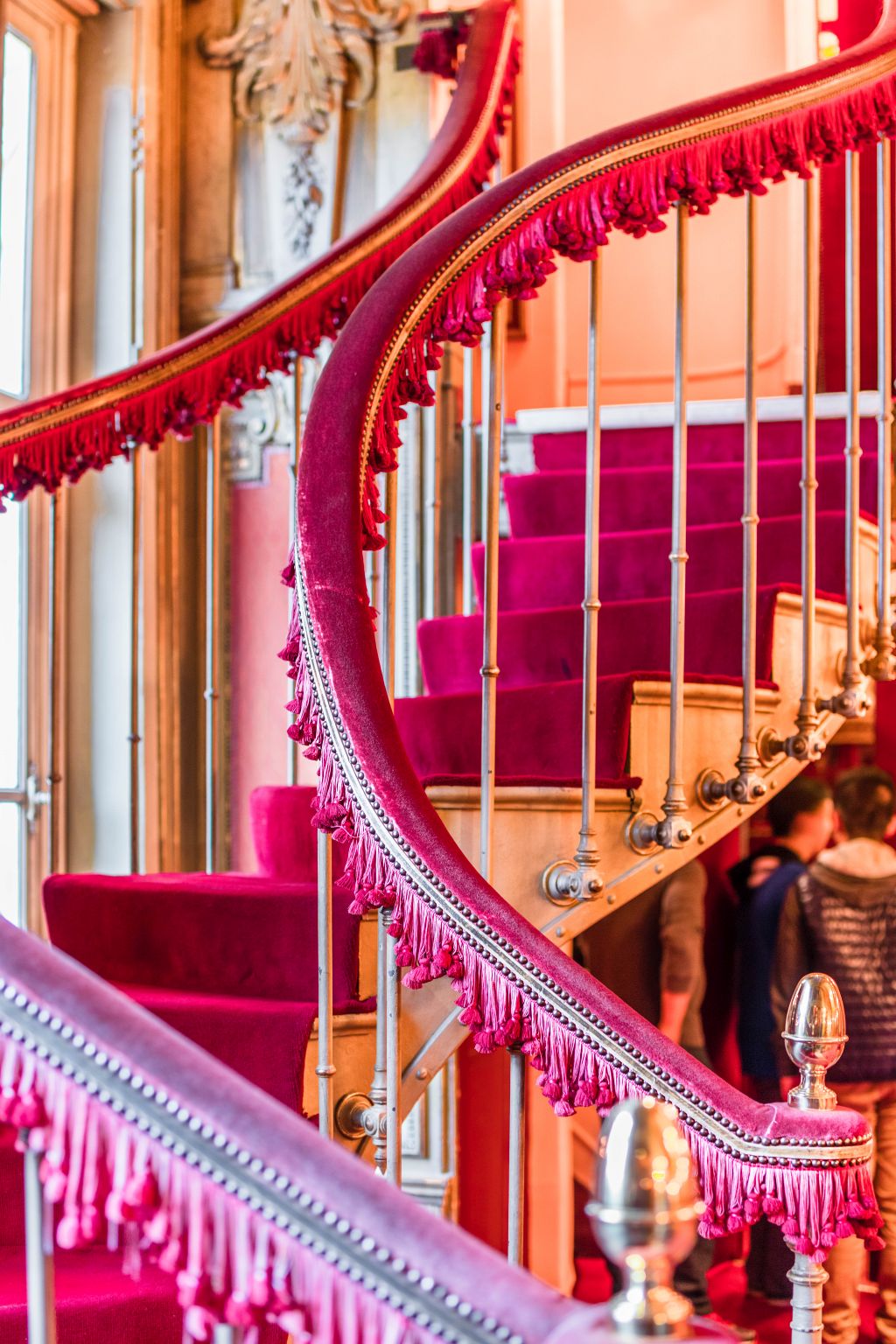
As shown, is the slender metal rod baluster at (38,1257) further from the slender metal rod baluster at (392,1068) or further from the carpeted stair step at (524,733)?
the carpeted stair step at (524,733)

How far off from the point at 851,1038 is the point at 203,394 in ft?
7.18

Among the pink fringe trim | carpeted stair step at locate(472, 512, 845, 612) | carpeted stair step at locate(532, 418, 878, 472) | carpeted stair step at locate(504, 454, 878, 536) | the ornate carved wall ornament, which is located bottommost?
the pink fringe trim

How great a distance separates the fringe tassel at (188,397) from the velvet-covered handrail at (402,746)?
60 cm

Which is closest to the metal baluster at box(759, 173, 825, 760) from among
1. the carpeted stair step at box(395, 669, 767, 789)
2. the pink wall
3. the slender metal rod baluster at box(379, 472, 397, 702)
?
the carpeted stair step at box(395, 669, 767, 789)

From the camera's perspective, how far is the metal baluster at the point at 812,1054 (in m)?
1.26

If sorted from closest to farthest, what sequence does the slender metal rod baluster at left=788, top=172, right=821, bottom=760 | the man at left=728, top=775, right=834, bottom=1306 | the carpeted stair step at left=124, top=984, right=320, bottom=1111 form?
the carpeted stair step at left=124, top=984, right=320, bottom=1111 → the slender metal rod baluster at left=788, top=172, right=821, bottom=760 → the man at left=728, top=775, right=834, bottom=1306

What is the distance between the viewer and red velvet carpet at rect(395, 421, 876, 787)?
199cm

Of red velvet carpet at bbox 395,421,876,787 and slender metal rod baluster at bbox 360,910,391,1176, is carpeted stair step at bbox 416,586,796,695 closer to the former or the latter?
red velvet carpet at bbox 395,421,876,787

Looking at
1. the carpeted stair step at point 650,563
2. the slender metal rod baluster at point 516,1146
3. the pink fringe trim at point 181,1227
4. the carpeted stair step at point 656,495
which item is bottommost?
the slender metal rod baluster at point 516,1146

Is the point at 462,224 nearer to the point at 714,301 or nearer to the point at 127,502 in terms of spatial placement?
the point at 127,502

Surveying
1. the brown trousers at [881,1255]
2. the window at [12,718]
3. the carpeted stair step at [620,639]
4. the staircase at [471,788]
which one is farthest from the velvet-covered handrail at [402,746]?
the brown trousers at [881,1255]

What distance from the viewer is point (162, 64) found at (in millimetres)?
3398

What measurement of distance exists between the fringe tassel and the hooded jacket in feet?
6.09

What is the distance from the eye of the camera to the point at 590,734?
1.74 meters
